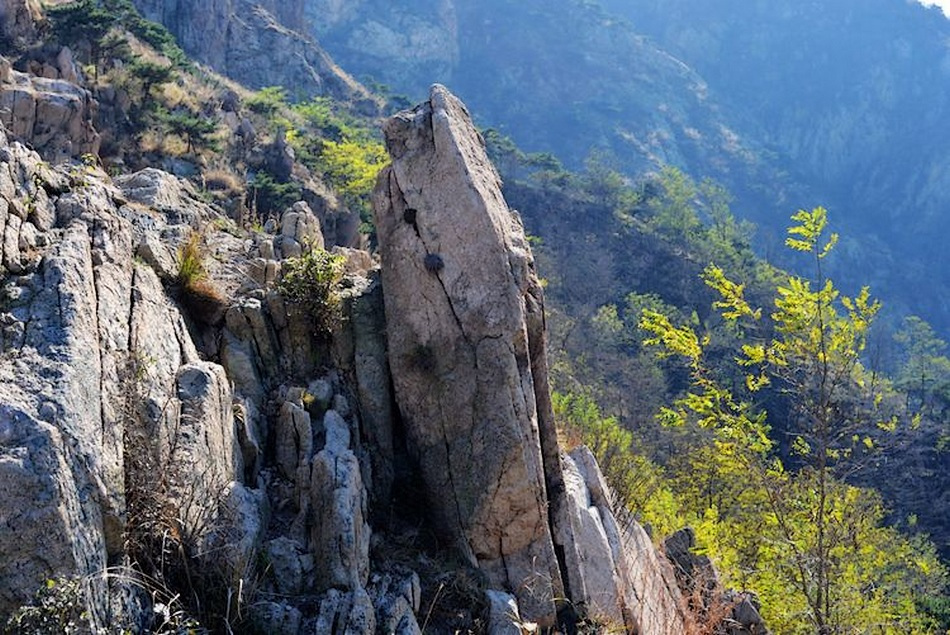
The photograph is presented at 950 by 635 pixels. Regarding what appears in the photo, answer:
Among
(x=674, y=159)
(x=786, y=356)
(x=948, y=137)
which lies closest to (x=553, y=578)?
(x=786, y=356)

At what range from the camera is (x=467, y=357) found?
6137mm

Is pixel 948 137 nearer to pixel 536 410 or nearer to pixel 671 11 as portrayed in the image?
pixel 671 11

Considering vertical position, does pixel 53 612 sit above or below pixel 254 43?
below

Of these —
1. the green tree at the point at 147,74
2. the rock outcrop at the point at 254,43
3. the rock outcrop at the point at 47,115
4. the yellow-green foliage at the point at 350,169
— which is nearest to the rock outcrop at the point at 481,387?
the rock outcrop at the point at 47,115

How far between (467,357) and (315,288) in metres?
1.36

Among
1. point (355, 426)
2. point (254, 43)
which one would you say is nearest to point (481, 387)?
point (355, 426)

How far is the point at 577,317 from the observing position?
47.2m

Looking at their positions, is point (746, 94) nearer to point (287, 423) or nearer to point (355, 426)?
point (355, 426)

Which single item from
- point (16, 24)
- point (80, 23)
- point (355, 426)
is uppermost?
point (80, 23)

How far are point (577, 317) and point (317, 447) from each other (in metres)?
42.3

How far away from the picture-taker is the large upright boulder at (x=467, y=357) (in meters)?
5.88

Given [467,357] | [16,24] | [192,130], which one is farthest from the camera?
[192,130]

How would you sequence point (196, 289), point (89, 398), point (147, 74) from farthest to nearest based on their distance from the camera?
point (147, 74), point (196, 289), point (89, 398)

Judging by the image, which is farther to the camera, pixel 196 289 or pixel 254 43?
pixel 254 43
